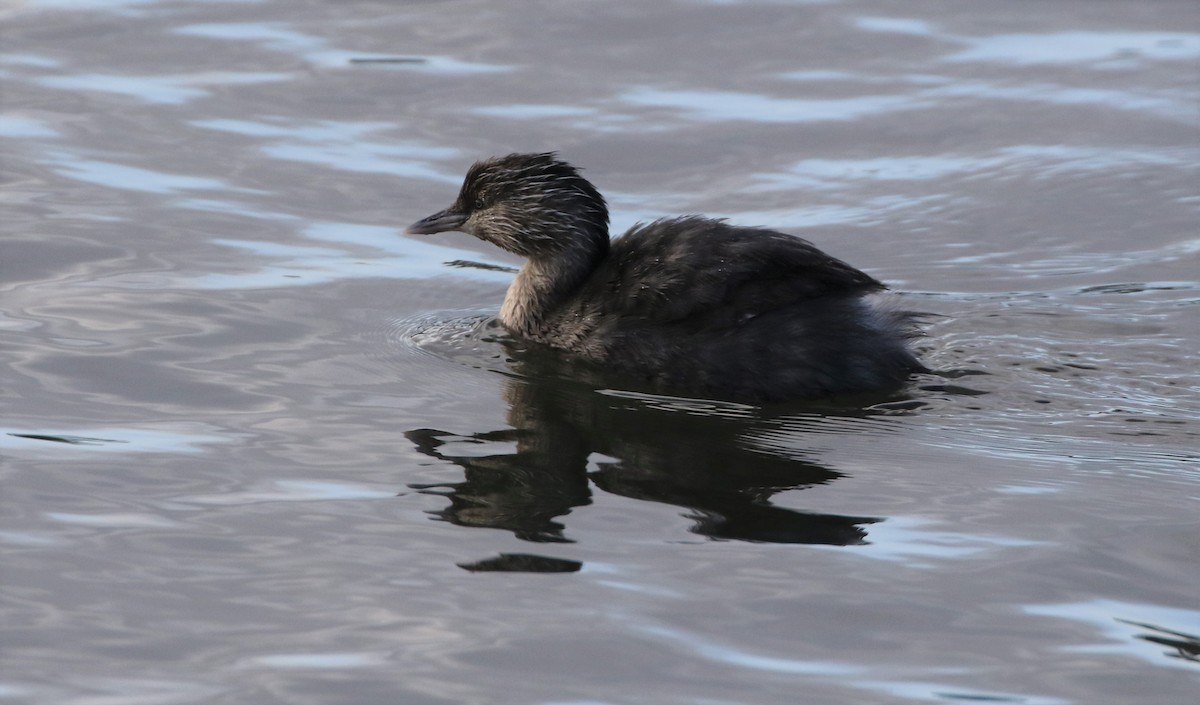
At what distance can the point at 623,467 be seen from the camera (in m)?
6.87

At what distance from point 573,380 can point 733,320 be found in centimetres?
80

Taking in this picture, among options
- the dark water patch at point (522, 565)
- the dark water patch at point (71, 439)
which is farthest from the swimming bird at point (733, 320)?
the dark water patch at point (71, 439)

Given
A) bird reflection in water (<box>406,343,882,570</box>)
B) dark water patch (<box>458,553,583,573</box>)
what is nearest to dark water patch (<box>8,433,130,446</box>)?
bird reflection in water (<box>406,343,882,570</box>)

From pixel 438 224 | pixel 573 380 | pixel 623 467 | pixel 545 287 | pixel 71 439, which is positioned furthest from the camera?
pixel 438 224

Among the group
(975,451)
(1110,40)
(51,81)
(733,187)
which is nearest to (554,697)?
(975,451)

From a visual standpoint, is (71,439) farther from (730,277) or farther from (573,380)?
(730,277)

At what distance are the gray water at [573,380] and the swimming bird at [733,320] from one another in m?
0.20

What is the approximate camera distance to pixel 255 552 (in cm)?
603

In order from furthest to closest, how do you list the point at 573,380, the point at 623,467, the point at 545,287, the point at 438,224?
the point at 438,224 < the point at 545,287 < the point at 573,380 < the point at 623,467

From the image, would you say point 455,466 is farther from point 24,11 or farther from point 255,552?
point 24,11

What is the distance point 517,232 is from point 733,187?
7.83 feet

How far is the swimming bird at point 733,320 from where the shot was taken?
25.5 ft

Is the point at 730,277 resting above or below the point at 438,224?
below

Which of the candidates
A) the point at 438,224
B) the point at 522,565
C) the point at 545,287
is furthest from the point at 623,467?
the point at 438,224
